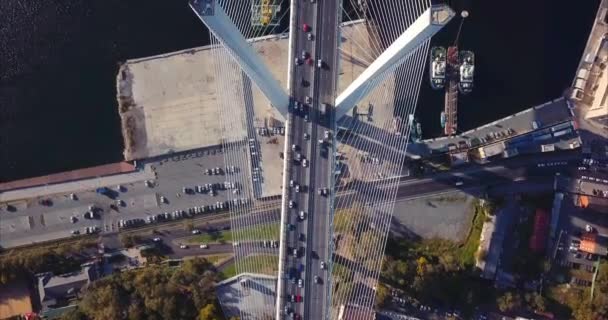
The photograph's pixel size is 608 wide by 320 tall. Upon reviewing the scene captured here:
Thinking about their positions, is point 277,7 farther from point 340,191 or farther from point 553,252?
point 553,252

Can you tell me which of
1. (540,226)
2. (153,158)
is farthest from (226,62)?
(540,226)

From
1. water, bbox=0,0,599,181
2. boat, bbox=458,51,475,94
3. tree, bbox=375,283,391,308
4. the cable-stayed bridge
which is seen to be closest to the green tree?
water, bbox=0,0,599,181

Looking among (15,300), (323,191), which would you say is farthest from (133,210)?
(323,191)

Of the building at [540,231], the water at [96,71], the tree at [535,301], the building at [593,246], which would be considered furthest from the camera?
the water at [96,71]

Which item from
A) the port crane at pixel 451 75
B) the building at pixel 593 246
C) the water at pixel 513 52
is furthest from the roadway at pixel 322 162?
the building at pixel 593 246

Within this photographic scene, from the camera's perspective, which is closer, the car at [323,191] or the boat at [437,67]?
the car at [323,191]

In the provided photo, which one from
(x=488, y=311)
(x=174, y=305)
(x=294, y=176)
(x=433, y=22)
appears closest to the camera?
(x=433, y=22)

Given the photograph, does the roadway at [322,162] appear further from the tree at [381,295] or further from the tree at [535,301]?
the tree at [535,301]
